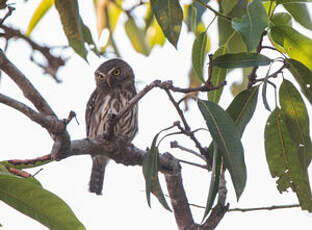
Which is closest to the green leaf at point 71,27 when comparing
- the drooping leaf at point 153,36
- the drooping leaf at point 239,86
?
the drooping leaf at point 239,86

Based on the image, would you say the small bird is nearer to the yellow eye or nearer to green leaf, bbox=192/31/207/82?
the yellow eye

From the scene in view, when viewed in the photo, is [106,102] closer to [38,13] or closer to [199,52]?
[38,13]

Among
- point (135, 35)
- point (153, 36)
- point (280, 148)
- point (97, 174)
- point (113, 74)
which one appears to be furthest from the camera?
point (113, 74)

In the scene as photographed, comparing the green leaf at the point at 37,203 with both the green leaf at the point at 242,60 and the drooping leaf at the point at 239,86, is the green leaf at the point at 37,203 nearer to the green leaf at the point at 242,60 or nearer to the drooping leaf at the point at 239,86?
the green leaf at the point at 242,60

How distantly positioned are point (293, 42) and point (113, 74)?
323 centimetres

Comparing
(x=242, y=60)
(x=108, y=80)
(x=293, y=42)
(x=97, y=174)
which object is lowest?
(x=242, y=60)

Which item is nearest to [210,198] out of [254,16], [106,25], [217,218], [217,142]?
[217,142]

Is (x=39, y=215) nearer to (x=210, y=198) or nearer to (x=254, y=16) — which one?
(x=210, y=198)

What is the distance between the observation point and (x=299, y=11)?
2312 mm

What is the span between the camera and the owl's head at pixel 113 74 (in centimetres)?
526

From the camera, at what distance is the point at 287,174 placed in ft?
8.32

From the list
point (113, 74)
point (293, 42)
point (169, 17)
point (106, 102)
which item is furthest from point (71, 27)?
point (113, 74)

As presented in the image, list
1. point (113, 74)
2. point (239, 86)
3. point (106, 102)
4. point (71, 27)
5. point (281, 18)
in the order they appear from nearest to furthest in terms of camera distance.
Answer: point (71, 27) → point (281, 18) → point (239, 86) → point (106, 102) → point (113, 74)

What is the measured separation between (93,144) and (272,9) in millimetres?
1015
